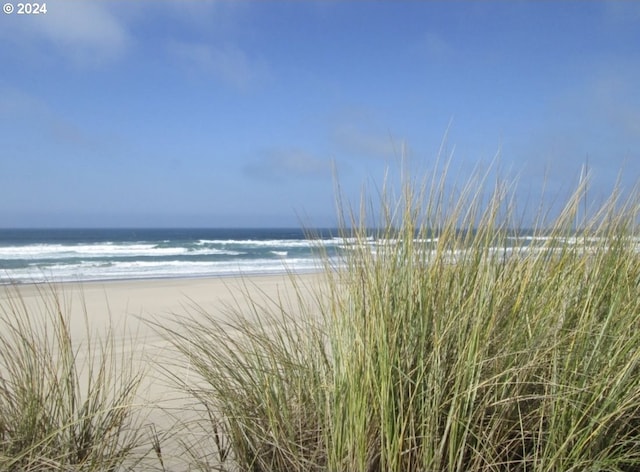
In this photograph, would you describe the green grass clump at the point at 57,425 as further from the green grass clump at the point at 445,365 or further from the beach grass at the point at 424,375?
the green grass clump at the point at 445,365

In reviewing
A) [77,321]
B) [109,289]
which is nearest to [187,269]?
[109,289]

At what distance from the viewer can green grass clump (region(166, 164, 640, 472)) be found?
1899 mm

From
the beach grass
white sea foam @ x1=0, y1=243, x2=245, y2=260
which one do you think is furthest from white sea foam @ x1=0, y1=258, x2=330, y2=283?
the beach grass

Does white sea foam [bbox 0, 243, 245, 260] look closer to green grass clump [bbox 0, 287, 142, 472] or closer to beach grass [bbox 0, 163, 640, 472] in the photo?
green grass clump [bbox 0, 287, 142, 472]

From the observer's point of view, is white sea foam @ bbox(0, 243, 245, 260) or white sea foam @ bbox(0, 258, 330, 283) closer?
white sea foam @ bbox(0, 258, 330, 283)

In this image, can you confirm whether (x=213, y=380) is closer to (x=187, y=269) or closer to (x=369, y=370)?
(x=369, y=370)

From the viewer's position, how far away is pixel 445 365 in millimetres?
2020

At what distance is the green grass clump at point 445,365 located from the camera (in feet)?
6.23

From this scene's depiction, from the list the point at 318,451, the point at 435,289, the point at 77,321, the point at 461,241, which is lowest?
the point at 77,321

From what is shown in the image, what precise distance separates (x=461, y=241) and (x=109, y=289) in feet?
38.2

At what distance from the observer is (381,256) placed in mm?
2346

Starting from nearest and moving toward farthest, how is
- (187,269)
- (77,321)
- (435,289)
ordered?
(435,289)
(77,321)
(187,269)

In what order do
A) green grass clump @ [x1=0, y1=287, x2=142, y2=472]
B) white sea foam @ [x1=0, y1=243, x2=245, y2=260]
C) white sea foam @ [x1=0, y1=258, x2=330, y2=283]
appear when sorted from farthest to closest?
1. white sea foam @ [x1=0, y1=243, x2=245, y2=260]
2. white sea foam @ [x1=0, y1=258, x2=330, y2=283]
3. green grass clump @ [x1=0, y1=287, x2=142, y2=472]

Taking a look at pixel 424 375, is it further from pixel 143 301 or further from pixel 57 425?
pixel 143 301
